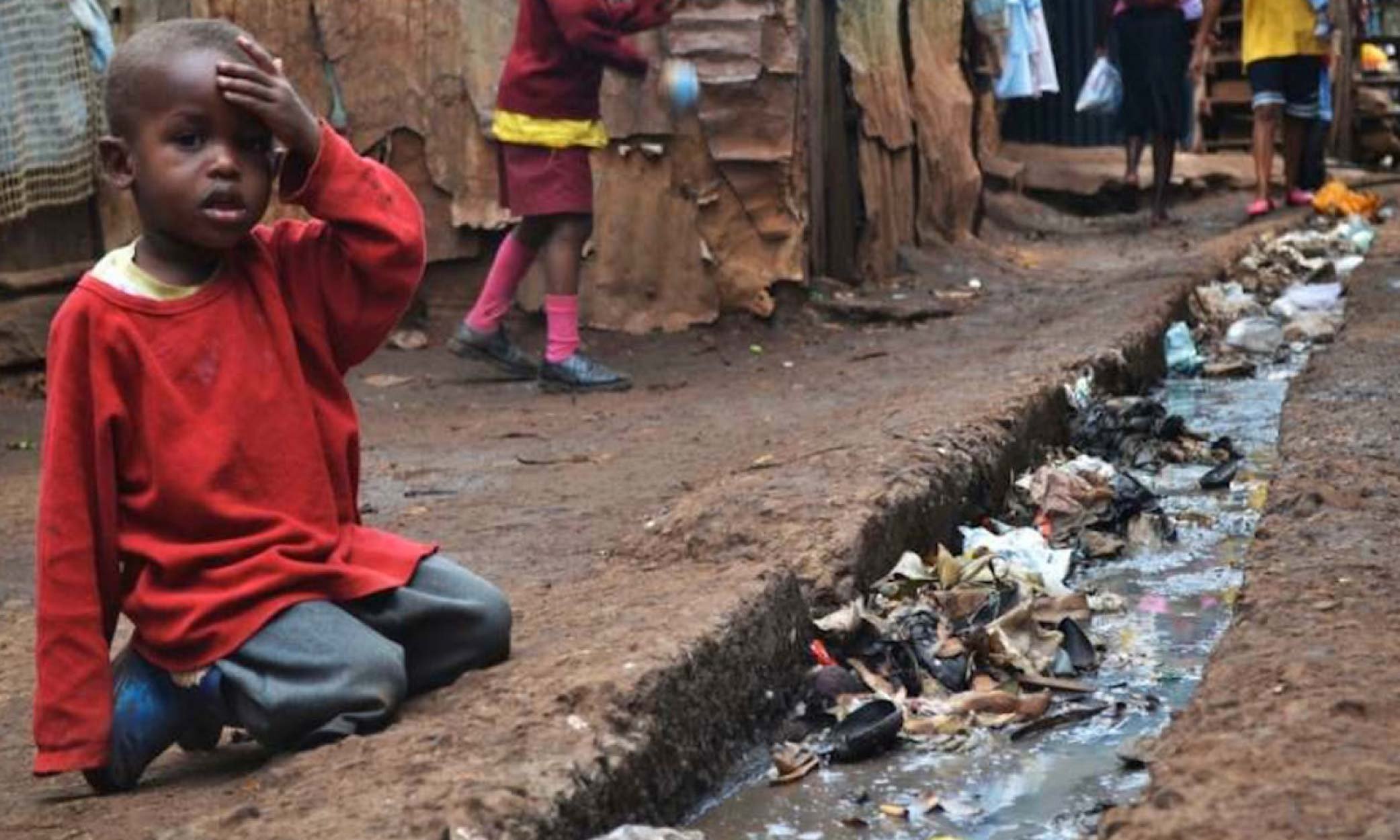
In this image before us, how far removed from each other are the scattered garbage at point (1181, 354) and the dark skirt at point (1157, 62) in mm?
4824

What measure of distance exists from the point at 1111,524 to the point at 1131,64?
8032mm

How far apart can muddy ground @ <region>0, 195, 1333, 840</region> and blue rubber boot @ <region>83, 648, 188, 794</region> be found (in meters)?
0.06

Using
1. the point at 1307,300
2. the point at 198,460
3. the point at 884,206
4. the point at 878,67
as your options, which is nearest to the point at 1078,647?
the point at 198,460

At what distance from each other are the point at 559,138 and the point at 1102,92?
266 inches

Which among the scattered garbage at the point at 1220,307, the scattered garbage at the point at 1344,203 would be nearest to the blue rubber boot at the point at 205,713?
the scattered garbage at the point at 1220,307

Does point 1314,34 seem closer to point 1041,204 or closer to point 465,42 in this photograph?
point 1041,204

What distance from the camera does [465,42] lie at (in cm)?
773

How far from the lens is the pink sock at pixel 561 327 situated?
22.6 feet

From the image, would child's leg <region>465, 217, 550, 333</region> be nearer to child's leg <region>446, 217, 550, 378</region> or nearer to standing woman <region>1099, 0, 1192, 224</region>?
A: child's leg <region>446, 217, 550, 378</region>

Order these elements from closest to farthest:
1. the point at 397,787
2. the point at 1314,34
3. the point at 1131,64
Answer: the point at 397,787, the point at 1314,34, the point at 1131,64

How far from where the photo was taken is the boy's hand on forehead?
279 centimetres

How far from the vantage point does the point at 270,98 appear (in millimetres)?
2807

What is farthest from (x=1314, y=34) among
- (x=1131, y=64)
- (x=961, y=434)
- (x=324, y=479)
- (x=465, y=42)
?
(x=324, y=479)

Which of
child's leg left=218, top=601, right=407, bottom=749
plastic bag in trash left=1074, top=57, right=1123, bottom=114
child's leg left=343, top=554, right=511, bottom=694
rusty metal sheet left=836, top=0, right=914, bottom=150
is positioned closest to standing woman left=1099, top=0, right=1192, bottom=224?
plastic bag in trash left=1074, top=57, right=1123, bottom=114
